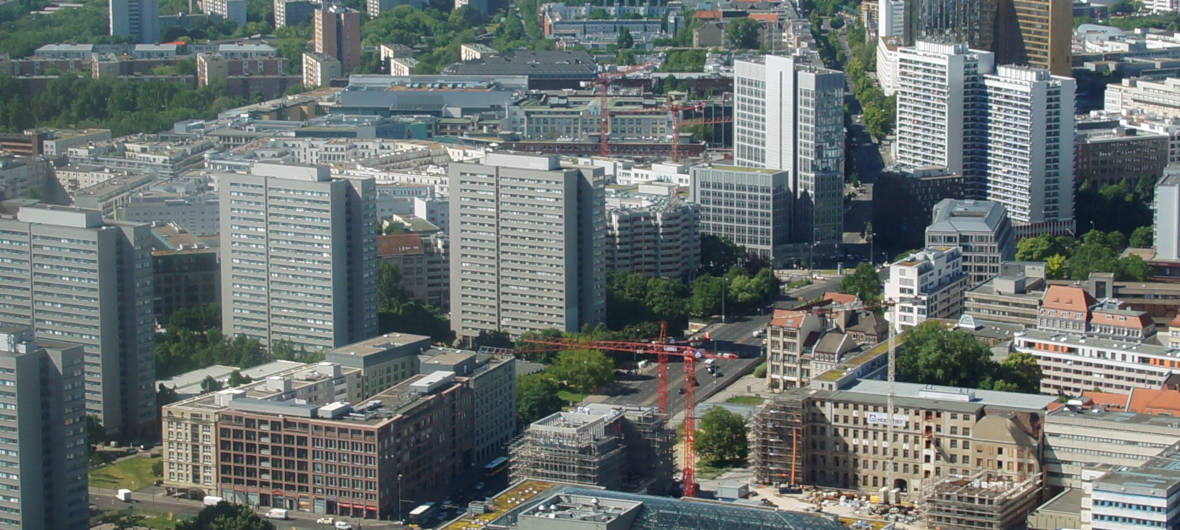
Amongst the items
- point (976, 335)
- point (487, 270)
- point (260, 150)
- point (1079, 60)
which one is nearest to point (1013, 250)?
point (976, 335)

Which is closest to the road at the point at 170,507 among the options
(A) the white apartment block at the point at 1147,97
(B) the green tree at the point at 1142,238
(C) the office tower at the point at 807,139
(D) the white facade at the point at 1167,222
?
(C) the office tower at the point at 807,139

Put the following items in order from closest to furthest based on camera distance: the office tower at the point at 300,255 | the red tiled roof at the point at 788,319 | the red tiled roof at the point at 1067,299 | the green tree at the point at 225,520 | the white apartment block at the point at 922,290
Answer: the green tree at the point at 225,520, the red tiled roof at the point at 788,319, the red tiled roof at the point at 1067,299, the office tower at the point at 300,255, the white apartment block at the point at 922,290

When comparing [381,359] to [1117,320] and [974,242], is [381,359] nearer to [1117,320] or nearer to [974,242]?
[1117,320]

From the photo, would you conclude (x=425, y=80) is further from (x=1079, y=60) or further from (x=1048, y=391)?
(x=1048, y=391)

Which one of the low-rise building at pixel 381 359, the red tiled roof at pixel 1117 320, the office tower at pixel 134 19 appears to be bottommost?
the low-rise building at pixel 381 359

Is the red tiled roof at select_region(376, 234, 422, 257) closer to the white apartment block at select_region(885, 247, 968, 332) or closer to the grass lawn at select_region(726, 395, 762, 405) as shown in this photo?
the grass lawn at select_region(726, 395, 762, 405)

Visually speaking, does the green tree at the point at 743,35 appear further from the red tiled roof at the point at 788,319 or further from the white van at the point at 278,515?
the white van at the point at 278,515

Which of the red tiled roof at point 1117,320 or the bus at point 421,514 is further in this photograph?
the red tiled roof at point 1117,320
